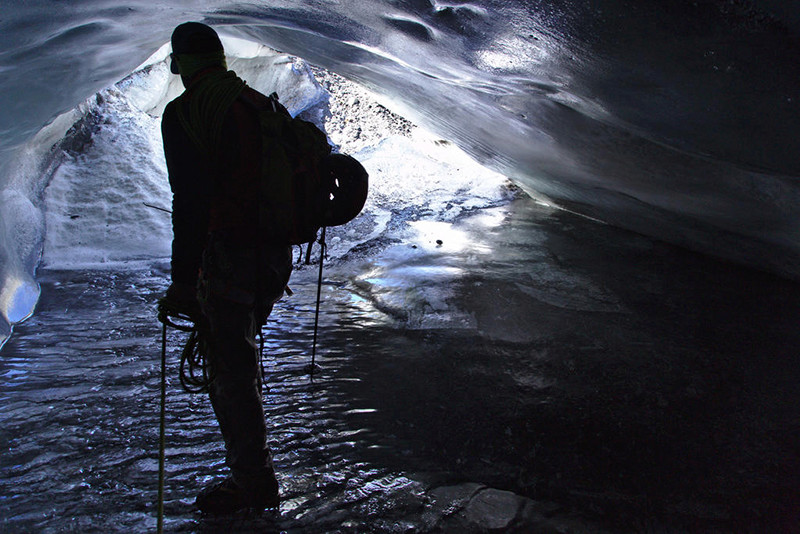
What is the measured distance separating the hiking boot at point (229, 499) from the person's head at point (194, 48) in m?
1.53

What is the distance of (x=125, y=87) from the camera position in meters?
9.10

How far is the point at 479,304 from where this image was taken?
4.64m

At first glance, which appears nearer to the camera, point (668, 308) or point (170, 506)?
point (170, 506)

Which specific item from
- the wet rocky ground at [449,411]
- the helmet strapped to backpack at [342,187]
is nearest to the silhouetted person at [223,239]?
the helmet strapped to backpack at [342,187]

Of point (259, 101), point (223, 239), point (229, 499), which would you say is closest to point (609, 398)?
point (229, 499)

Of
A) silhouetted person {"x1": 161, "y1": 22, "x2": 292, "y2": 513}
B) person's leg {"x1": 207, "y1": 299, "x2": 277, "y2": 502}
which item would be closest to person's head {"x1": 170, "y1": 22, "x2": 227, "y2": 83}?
silhouetted person {"x1": 161, "y1": 22, "x2": 292, "y2": 513}

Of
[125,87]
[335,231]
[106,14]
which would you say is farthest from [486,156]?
[125,87]

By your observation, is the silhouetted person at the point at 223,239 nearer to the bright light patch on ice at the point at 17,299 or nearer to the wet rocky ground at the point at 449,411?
the wet rocky ground at the point at 449,411

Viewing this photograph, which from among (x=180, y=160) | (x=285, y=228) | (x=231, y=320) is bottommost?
(x=231, y=320)

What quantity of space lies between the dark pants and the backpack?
122 millimetres

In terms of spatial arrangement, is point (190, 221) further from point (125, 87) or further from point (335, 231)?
point (125, 87)

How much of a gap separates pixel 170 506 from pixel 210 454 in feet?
1.20

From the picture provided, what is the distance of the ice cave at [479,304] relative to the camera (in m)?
2.33

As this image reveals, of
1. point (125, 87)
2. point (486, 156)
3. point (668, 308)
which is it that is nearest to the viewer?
point (668, 308)
